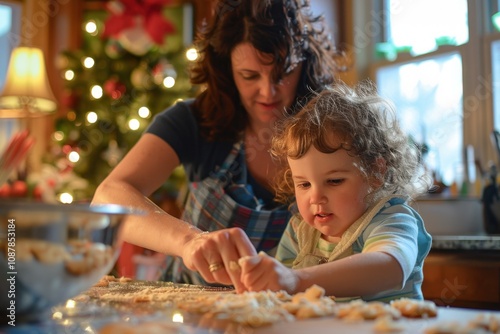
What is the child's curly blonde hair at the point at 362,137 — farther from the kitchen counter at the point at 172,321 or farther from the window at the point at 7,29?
the window at the point at 7,29

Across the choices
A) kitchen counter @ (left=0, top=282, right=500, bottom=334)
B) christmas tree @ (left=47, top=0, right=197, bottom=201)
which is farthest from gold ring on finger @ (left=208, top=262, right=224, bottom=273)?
christmas tree @ (left=47, top=0, right=197, bottom=201)

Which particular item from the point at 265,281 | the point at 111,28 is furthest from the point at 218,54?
the point at 111,28

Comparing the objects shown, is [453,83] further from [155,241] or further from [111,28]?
[111,28]

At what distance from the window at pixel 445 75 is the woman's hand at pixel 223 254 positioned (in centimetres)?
170

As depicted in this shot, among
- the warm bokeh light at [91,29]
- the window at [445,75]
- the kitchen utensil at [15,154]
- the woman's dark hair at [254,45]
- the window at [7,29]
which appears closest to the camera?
the kitchen utensil at [15,154]

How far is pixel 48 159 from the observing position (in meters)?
4.23

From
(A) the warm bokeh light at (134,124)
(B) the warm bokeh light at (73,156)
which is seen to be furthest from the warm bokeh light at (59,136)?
(A) the warm bokeh light at (134,124)

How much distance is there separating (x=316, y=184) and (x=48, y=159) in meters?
3.44

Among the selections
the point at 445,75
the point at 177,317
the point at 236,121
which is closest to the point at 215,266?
the point at 177,317

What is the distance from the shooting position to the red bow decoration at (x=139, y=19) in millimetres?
4090

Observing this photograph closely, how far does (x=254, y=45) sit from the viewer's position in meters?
1.51

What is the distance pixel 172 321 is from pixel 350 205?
508mm

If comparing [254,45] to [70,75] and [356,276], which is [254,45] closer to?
[356,276]

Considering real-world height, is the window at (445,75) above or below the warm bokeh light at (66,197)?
above
